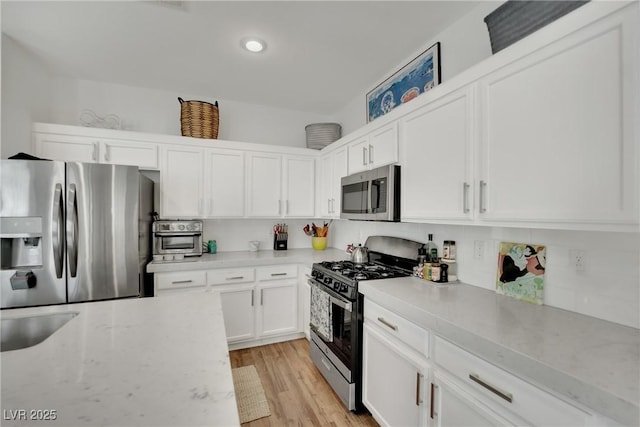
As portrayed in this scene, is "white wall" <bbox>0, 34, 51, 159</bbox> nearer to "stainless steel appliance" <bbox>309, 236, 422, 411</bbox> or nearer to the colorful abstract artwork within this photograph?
"stainless steel appliance" <bbox>309, 236, 422, 411</bbox>

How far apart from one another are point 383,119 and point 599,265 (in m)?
1.56

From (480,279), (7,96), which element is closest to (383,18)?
(480,279)

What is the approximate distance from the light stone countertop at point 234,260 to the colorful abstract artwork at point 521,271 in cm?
157

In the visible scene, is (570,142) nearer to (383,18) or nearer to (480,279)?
(480,279)

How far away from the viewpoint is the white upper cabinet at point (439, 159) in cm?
158

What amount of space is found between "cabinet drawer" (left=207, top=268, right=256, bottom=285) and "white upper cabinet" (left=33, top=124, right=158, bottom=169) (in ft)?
4.00

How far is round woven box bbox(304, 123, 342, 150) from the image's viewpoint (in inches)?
137

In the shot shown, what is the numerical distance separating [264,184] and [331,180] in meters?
0.78

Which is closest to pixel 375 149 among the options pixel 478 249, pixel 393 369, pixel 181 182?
pixel 478 249

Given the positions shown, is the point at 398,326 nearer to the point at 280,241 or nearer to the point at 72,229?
the point at 280,241

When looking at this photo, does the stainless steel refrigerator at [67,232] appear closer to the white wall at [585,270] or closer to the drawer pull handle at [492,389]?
the drawer pull handle at [492,389]

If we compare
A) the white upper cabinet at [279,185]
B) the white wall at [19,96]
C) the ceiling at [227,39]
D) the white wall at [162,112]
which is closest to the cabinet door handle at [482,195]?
the ceiling at [227,39]

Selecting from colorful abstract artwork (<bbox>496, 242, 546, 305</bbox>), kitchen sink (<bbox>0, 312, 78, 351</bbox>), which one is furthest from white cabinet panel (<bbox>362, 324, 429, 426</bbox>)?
kitchen sink (<bbox>0, 312, 78, 351</bbox>)

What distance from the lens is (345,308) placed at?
1981mm
